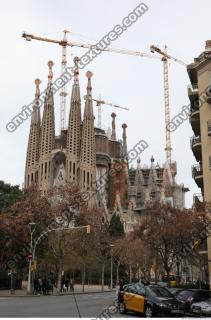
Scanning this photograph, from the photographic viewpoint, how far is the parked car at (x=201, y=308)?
64.5ft

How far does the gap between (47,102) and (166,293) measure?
325 ft

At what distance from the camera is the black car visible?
21.0m

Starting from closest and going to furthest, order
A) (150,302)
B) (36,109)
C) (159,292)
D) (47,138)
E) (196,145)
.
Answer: (150,302) → (159,292) → (196,145) → (47,138) → (36,109)

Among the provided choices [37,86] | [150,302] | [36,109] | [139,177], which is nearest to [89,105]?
[36,109]

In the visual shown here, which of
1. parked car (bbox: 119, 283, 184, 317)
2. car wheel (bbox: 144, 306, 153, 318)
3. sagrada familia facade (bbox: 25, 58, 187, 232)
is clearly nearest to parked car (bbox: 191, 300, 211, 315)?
parked car (bbox: 119, 283, 184, 317)

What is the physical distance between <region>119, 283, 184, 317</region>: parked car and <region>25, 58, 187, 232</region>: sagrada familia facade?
78159 millimetres

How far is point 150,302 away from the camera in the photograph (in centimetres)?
2020

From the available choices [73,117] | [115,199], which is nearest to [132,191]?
[115,199]

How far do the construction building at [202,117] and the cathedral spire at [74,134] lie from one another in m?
68.6

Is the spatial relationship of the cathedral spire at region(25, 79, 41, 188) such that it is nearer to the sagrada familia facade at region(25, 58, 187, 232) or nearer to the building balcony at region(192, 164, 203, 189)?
the sagrada familia facade at region(25, 58, 187, 232)

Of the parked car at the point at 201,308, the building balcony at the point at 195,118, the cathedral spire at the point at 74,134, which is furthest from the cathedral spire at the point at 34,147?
the parked car at the point at 201,308

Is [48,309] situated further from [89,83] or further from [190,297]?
[89,83]

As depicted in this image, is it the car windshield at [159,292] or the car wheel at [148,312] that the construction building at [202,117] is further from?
the car wheel at [148,312]

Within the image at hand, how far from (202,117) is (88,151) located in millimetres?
77974
